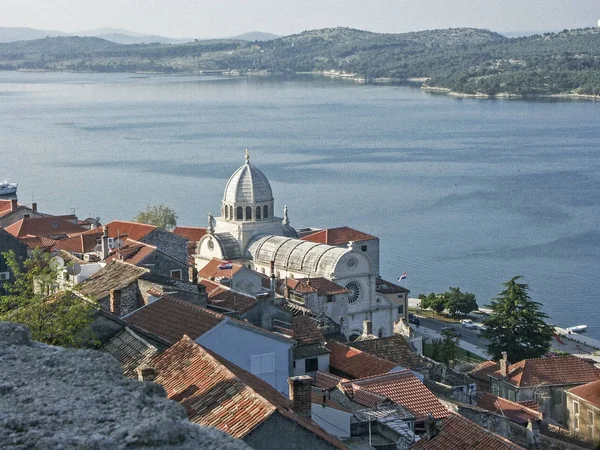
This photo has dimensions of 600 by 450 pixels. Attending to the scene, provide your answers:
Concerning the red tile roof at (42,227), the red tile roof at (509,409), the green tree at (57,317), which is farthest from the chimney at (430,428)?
the red tile roof at (42,227)

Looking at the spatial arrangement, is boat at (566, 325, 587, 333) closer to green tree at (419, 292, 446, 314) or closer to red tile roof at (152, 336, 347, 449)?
green tree at (419, 292, 446, 314)

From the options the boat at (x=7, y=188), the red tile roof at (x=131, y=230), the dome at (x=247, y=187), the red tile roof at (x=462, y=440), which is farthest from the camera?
the boat at (x=7, y=188)

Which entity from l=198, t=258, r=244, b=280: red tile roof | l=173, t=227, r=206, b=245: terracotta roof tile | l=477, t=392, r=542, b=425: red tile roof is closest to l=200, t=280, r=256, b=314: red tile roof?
l=477, t=392, r=542, b=425: red tile roof

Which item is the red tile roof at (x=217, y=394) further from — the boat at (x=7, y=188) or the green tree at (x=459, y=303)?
the boat at (x=7, y=188)

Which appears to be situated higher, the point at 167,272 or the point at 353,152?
the point at 167,272

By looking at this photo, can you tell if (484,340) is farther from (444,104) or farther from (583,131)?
(444,104)

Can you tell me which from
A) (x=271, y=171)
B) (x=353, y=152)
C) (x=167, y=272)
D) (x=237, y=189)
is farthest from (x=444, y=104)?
(x=167, y=272)
